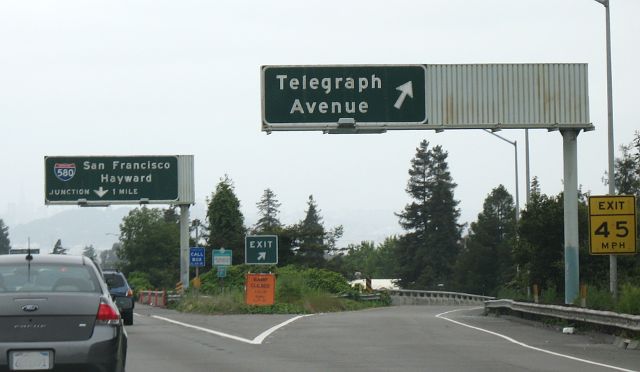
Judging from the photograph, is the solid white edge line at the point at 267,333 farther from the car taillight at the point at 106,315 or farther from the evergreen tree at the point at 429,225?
the evergreen tree at the point at 429,225

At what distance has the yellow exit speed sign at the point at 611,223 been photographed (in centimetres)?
2578

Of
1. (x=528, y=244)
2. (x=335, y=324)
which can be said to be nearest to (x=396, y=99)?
(x=335, y=324)

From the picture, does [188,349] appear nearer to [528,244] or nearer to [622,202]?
[622,202]

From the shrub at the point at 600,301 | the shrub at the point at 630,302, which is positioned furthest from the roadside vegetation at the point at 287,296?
the shrub at the point at 630,302

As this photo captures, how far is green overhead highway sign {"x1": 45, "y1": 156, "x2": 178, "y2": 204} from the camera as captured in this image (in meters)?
54.2

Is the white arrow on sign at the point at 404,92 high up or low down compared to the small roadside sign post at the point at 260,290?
up

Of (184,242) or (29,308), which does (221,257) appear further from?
(29,308)

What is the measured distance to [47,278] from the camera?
1223 centimetres

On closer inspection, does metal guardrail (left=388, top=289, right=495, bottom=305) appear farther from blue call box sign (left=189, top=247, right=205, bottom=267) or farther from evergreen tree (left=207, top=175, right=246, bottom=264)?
blue call box sign (left=189, top=247, right=205, bottom=267)

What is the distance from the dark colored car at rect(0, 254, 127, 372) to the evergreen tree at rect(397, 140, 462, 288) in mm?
106463

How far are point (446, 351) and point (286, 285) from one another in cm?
2486

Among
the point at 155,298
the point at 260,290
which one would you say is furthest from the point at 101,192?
the point at 260,290

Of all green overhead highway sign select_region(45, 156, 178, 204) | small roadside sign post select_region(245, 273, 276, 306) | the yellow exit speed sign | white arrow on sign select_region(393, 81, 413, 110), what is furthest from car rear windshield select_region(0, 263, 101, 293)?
green overhead highway sign select_region(45, 156, 178, 204)

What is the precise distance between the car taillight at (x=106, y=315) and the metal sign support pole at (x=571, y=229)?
66.4 feet
